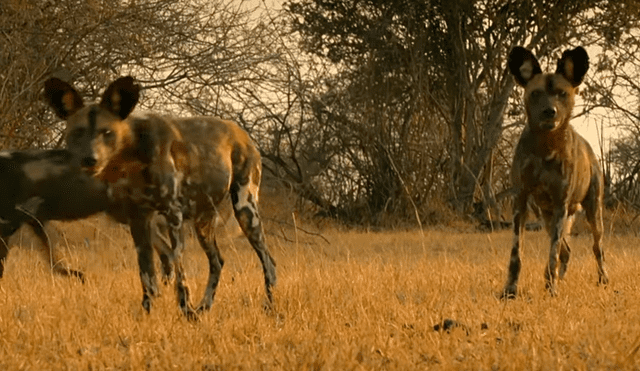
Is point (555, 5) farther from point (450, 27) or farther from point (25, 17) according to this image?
point (25, 17)

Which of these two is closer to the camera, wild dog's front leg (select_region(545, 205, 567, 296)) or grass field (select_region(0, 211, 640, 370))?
grass field (select_region(0, 211, 640, 370))

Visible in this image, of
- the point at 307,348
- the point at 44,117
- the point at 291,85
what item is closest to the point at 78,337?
the point at 307,348

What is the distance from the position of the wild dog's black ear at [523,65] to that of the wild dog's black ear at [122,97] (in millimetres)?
2748

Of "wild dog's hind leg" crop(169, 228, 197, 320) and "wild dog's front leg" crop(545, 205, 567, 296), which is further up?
"wild dog's front leg" crop(545, 205, 567, 296)

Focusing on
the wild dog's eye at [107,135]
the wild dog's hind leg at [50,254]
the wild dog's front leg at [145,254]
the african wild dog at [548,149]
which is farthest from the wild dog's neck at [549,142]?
the wild dog's hind leg at [50,254]

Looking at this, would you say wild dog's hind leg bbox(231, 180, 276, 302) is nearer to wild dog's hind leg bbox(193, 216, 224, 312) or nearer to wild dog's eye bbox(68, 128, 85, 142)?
wild dog's hind leg bbox(193, 216, 224, 312)

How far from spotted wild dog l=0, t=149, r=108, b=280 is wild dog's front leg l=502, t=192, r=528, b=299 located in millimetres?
3115

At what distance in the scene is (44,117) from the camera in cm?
1137

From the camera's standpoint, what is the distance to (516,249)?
6.64 meters

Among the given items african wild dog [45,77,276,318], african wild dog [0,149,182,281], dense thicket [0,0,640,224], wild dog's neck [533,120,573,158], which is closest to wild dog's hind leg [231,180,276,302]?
african wild dog [45,77,276,318]

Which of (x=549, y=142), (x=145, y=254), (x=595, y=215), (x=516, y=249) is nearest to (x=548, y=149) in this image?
(x=549, y=142)

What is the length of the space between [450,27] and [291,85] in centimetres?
394

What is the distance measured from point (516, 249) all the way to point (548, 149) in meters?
0.71

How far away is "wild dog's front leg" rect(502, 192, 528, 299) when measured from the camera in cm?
649
